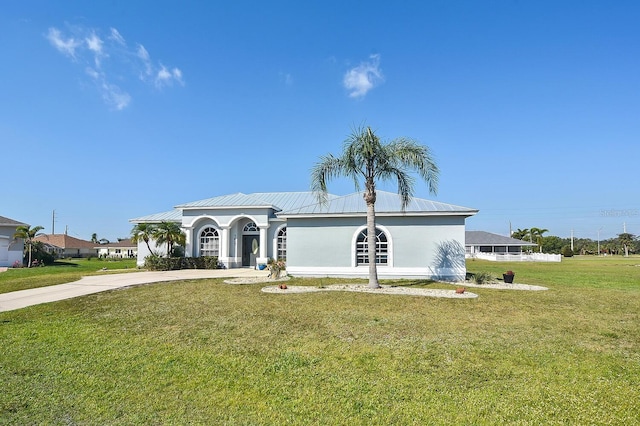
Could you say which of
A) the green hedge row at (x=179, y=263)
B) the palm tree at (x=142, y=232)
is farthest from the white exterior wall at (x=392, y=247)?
the palm tree at (x=142, y=232)

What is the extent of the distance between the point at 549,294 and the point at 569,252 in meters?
63.8

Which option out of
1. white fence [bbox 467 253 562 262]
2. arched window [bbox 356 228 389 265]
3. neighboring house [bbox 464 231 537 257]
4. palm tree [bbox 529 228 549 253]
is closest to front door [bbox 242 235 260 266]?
arched window [bbox 356 228 389 265]

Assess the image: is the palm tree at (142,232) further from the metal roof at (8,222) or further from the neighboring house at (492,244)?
the neighboring house at (492,244)

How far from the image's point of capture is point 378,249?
18344mm

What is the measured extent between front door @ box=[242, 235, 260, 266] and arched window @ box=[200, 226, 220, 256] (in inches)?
74.5

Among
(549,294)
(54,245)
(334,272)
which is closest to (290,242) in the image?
(334,272)

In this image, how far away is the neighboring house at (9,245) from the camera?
29.9 metres

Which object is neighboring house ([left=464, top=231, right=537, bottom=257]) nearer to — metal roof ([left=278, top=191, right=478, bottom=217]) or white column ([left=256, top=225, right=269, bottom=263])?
metal roof ([left=278, top=191, right=478, bottom=217])

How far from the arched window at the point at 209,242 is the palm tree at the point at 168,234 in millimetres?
1457

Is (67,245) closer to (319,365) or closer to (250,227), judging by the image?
(250,227)

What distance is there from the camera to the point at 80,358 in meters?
6.04


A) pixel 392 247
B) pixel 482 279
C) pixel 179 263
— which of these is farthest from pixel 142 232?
pixel 482 279

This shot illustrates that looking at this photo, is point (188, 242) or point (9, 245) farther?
point (9, 245)

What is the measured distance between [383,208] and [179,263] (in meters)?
13.8
